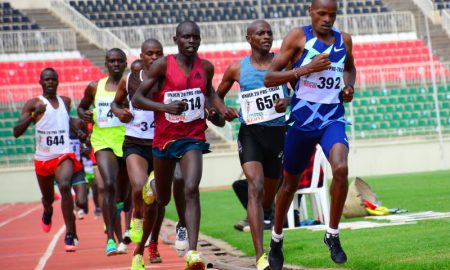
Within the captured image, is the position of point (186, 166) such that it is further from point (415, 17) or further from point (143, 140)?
point (415, 17)

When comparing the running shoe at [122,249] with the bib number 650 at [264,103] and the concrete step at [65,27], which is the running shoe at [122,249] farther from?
the concrete step at [65,27]

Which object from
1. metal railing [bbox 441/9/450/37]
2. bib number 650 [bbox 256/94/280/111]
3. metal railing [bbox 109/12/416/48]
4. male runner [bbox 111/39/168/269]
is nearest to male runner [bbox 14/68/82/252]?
male runner [bbox 111/39/168/269]

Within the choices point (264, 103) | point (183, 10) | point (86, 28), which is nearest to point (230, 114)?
point (264, 103)

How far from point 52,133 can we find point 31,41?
93.6ft

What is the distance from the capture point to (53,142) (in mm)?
14586

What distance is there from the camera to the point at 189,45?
10031 millimetres

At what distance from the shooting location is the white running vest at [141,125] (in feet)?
39.8

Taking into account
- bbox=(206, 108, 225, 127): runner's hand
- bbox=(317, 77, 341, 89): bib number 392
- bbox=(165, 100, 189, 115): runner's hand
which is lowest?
bbox=(206, 108, 225, 127): runner's hand

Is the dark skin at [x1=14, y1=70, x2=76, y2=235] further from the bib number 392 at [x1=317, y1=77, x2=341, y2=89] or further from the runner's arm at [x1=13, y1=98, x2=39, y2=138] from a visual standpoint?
the bib number 392 at [x1=317, y1=77, x2=341, y2=89]

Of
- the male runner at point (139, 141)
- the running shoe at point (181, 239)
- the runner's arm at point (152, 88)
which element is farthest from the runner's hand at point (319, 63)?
the male runner at point (139, 141)

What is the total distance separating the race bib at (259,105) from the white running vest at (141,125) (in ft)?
6.09

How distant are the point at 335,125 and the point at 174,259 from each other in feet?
12.7

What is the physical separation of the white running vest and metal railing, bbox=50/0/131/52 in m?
29.2

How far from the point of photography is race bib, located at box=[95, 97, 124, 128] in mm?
13406
